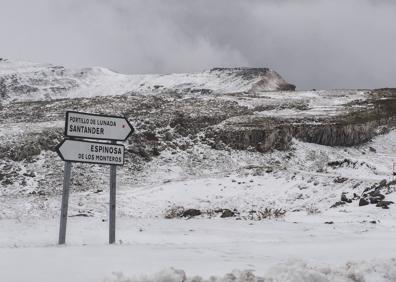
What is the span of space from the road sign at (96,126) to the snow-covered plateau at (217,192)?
6.70 feet

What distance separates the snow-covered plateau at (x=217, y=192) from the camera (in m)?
6.23

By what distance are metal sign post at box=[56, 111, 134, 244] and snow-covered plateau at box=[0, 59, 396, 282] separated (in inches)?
32.1

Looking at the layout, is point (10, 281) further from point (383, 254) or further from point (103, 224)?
point (103, 224)

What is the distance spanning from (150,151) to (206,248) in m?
22.2

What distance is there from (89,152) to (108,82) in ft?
314

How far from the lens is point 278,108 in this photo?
44219 millimetres

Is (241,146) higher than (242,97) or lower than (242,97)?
lower

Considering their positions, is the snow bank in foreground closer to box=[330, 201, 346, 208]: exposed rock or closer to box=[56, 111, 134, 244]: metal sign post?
box=[56, 111, 134, 244]: metal sign post

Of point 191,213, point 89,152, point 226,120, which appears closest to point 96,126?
point 89,152

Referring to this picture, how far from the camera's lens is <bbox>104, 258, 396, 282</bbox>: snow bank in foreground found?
5.20 meters

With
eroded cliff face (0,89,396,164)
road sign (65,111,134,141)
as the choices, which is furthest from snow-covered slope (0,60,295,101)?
road sign (65,111,134,141)

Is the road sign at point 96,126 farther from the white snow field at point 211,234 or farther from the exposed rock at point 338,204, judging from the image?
the exposed rock at point 338,204

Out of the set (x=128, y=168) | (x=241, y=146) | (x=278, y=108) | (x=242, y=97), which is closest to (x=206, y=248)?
(x=128, y=168)

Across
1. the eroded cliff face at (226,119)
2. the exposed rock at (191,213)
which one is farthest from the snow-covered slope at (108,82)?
the exposed rock at (191,213)
